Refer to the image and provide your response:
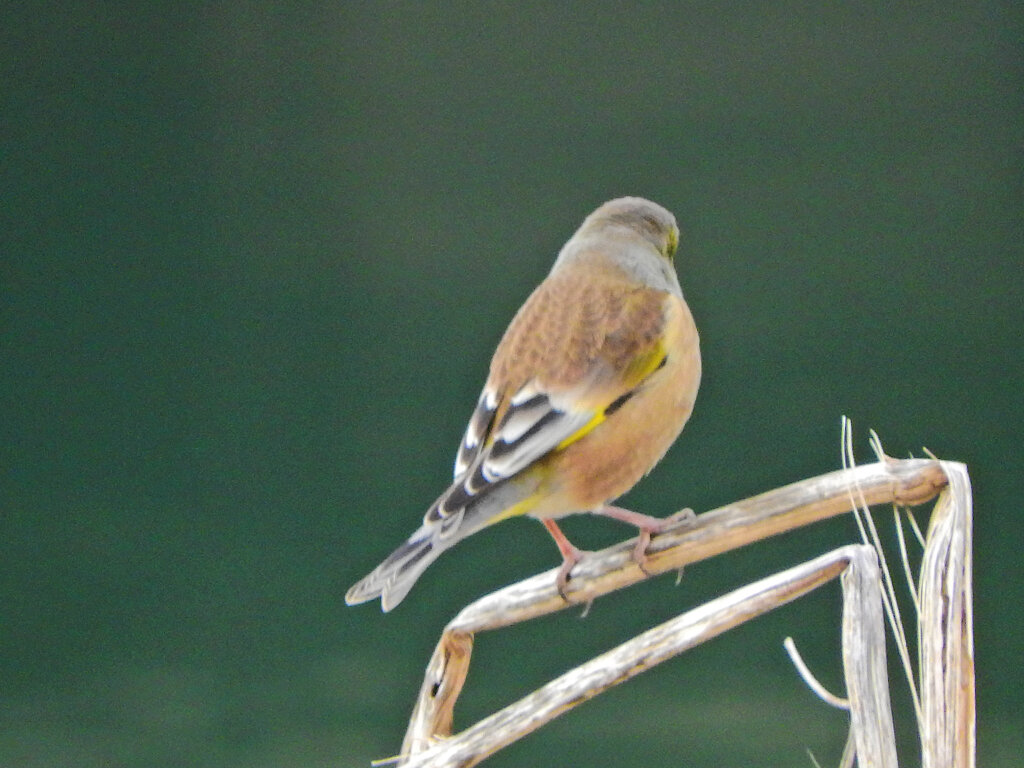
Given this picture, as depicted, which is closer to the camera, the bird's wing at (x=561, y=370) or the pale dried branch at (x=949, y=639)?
the pale dried branch at (x=949, y=639)

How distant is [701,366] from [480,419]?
0.31 m

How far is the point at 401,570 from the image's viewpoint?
127cm

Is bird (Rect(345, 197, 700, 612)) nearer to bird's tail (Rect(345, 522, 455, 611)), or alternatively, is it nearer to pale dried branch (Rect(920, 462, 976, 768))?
bird's tail (Rect(345, 522, 455, 611))

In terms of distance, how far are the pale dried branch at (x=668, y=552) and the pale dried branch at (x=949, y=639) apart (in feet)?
0.17

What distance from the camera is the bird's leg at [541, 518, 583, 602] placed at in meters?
1.36

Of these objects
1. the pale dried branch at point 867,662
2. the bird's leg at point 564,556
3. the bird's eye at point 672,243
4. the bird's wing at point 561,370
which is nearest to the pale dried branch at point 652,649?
the pale dried branch at point 867,662

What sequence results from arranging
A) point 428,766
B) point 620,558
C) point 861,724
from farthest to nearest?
point 620,558, point 428,766, point 861,724

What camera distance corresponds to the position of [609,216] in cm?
158

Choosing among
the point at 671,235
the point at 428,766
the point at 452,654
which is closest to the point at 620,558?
the point at 452,654

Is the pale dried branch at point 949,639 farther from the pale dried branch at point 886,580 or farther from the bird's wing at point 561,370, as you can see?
the bird's wing at point 561,370

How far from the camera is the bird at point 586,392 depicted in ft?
4.52

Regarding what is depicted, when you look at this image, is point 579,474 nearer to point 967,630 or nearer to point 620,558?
point 620,558

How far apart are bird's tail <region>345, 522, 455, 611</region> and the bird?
11 mm

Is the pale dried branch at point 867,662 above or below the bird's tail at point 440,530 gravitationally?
below
